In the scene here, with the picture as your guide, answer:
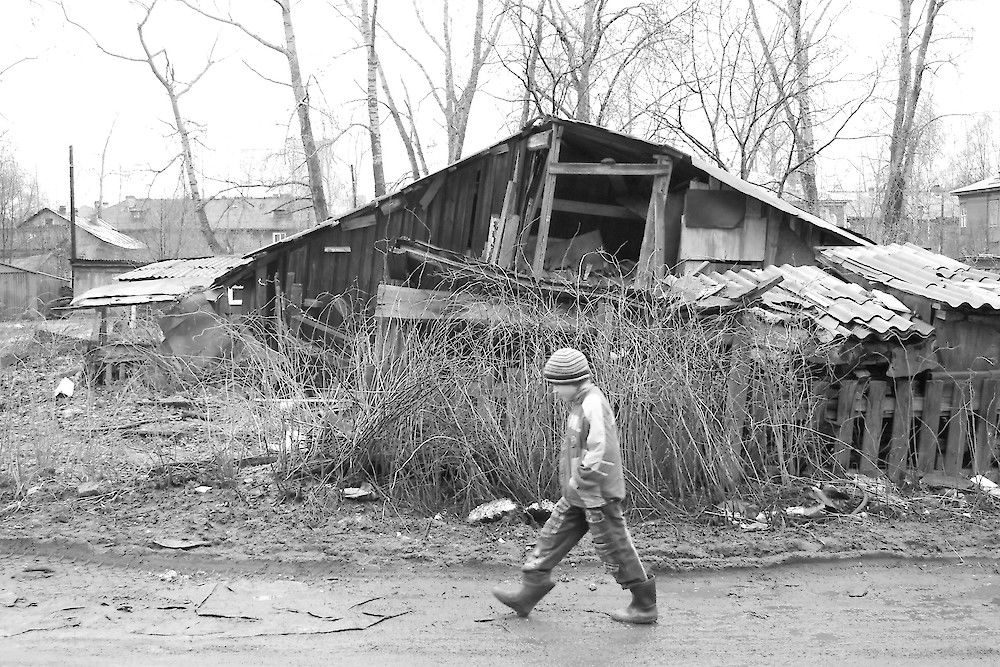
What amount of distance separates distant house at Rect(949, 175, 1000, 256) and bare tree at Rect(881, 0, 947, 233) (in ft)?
66.7

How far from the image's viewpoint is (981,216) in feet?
142

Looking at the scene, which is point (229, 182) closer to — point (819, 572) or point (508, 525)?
point (508, 525)

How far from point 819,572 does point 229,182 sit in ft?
71.8

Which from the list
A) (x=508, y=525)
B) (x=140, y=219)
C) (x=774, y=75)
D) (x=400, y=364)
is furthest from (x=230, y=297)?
(x=140, y=219)

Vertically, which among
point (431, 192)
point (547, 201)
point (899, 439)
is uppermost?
point (431, 192)

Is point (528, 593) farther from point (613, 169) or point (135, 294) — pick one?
point (135, 294)

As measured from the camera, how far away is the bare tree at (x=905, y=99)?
23.0m

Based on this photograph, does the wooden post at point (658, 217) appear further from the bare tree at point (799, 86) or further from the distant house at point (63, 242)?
the distant house at point (63, 242)

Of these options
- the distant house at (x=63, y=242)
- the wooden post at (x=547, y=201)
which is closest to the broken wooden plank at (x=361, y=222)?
the wooden post at (x=547, y=201)

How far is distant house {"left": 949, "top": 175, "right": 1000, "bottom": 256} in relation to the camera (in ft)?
136

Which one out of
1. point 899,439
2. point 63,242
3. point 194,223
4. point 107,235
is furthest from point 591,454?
point 194,223

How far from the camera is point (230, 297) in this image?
617 inches

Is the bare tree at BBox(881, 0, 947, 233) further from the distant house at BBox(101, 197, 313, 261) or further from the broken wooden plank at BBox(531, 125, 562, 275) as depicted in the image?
the distant house at BBox(101, 197, 313, 261)

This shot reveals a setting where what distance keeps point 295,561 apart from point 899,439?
5.15 metres
